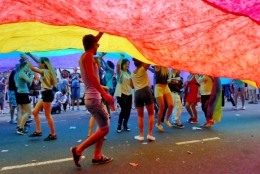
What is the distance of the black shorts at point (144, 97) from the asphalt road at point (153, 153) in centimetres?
79

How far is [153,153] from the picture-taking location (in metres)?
4.39

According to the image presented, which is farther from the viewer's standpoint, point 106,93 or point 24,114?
point 24,114

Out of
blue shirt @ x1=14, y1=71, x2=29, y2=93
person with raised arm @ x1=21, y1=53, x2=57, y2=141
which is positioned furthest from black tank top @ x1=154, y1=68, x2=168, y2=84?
blue shirt @ x1=14, y1=71, x2=29, y2=93

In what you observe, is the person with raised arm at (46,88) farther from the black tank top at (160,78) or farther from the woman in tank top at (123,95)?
the black tank top at (160,78)

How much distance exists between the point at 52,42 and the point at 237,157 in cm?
343

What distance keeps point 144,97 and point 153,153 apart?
1.24 metres

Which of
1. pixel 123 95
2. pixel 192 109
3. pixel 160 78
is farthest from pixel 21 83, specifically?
pixel 192 109

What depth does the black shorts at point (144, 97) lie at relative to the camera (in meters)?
5.23

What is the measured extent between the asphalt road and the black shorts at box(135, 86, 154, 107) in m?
0.79

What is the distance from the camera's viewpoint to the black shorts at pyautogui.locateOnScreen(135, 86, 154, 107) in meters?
5.23

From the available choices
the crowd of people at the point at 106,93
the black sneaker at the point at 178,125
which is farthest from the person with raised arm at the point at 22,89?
the black sneaker at the point at 178,125

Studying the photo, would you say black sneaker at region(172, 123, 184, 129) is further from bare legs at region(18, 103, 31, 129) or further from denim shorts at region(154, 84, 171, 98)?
bare legs at region(18, 103, 31, 129)

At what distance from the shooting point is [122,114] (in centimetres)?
637

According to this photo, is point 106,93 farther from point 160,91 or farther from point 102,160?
point 160,91
